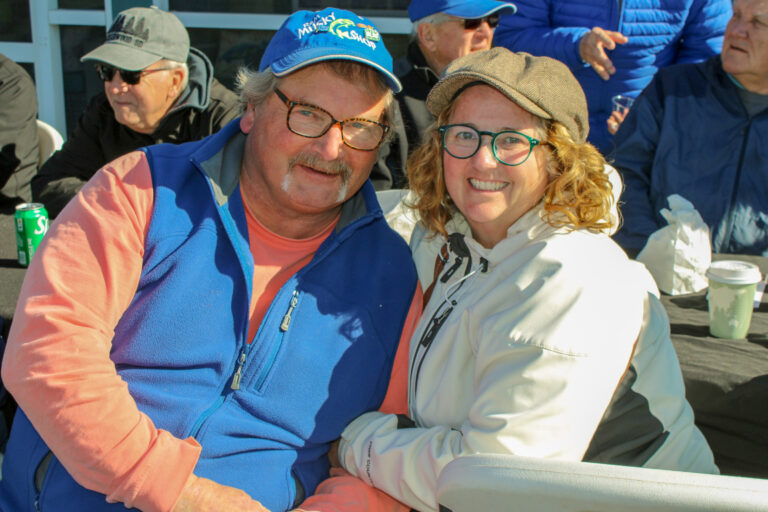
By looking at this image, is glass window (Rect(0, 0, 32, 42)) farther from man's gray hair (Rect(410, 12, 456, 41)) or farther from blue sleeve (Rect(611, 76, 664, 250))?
blue sleeve (Rect(611, 76, 664, 250))

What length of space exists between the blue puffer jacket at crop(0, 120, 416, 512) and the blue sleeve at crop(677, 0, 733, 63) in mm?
2739

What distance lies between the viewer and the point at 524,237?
1.50 meters

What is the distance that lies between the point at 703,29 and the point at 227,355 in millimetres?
3154

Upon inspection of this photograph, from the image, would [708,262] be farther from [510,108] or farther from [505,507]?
[505,507]

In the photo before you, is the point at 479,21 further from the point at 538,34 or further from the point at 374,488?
the point at 374,488

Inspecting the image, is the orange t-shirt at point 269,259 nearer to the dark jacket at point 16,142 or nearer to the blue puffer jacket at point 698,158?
the blue puffer jacket at point 698,158

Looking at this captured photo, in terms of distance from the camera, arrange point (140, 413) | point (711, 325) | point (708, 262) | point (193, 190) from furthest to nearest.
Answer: point (708, 262), point (711, 325), point (193, 190), point (140, 413)

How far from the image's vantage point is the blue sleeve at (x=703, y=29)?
3564 millimetres

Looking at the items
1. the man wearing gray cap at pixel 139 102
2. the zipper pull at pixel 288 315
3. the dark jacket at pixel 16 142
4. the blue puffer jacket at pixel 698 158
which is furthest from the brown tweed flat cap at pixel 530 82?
the dark jacket at pixel 16 142

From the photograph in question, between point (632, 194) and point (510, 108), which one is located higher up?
point (510, 108)

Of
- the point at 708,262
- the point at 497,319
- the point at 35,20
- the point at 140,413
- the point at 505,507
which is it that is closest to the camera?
the point at 505,507

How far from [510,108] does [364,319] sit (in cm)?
63

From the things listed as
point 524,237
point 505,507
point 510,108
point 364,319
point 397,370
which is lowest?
point 397,370

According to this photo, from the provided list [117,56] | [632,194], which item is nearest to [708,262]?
[632,194]
